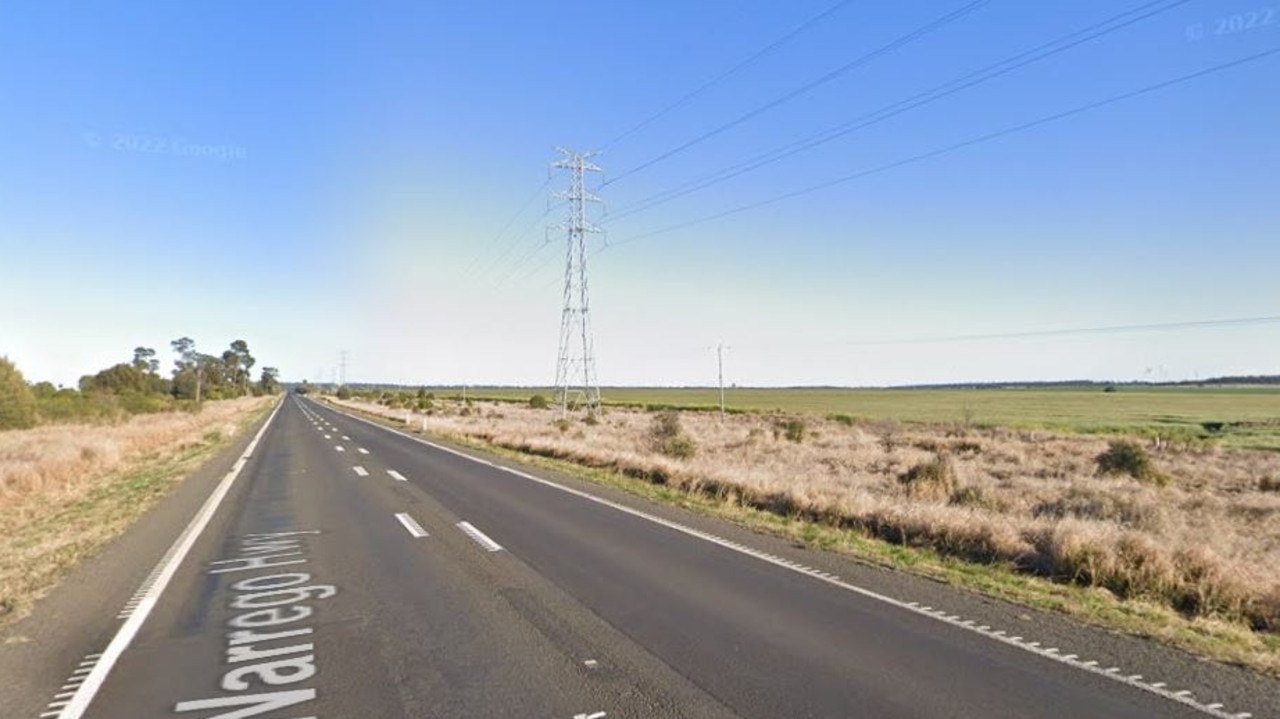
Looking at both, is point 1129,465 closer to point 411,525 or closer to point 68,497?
point 411,525

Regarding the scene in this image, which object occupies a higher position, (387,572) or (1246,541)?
(387,572)

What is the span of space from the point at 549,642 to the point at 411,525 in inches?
261

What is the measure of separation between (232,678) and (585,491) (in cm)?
1145

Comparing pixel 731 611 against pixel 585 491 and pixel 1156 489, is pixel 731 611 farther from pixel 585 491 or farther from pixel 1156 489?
pixel 1156 489

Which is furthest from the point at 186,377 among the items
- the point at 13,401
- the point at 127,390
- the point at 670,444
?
the point at 670,444

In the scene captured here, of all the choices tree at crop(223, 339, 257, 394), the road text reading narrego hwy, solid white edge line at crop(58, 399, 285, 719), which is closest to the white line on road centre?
the road text reading narrego hwy

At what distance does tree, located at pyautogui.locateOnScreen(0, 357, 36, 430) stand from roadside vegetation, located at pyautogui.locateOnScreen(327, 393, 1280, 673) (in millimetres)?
31907

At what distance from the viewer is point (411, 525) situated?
467 inches

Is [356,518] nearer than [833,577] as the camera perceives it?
No

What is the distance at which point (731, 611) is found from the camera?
22.7 ft

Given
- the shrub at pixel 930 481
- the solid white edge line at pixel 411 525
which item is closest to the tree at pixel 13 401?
the solid white edge line at pixel 411 525

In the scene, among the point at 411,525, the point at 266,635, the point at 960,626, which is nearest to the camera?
the point at 266,635

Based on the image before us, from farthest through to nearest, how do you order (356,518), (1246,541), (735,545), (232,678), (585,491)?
(585,491) → (1246,541) → (356,518) → (735,545) → (232,678)

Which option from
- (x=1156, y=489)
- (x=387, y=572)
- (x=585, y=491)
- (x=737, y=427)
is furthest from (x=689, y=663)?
(x=737, y=427)
